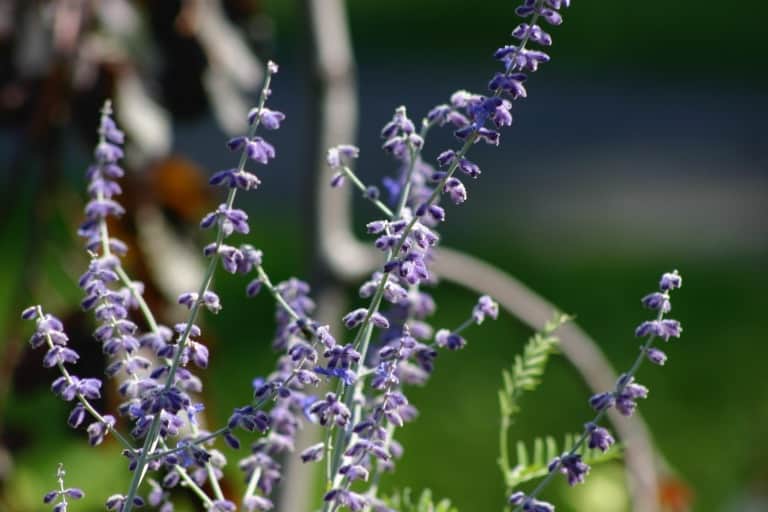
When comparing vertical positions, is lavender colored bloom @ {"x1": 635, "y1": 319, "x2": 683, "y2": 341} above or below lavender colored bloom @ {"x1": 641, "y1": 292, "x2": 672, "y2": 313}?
below

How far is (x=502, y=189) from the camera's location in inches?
275

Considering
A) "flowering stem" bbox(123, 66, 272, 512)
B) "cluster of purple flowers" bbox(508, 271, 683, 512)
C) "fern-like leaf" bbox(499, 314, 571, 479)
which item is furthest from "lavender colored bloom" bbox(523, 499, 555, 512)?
"flowering stem" bbox(123, 66, 272, 512)

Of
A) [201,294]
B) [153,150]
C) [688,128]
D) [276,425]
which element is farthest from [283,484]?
[688,128]

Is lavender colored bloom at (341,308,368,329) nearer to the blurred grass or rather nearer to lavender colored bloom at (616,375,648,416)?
lavender colored bloom at (616,375,648,416)

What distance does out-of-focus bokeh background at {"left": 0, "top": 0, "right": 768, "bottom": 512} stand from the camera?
5.84ft

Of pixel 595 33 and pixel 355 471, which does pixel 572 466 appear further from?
pixel 595 33

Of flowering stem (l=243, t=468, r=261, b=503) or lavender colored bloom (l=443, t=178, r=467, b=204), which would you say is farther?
flowering stem (l=243, t=468, r=261, b=503)

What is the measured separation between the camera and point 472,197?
6.86 m

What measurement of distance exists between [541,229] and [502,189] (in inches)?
33.9

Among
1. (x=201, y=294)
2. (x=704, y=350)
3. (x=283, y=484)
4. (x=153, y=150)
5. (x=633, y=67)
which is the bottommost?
(x=201, y=294)

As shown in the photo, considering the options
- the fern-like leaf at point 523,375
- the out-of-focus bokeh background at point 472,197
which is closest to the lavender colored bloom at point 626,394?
the fern-like leaf at point 523,375

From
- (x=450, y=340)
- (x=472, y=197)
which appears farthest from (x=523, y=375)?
(x=472, y=197)

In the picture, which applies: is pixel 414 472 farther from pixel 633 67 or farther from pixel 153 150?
pixel 633 67

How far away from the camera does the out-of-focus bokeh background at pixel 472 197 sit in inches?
70.1
